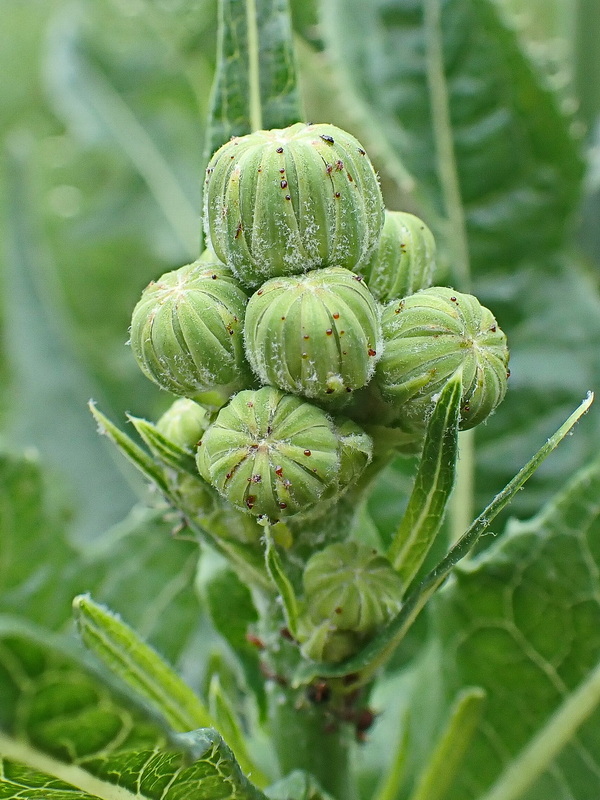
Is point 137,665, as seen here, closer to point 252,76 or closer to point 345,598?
point 345,598

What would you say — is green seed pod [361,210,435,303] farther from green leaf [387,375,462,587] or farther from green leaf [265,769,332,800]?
green leaf [265,769,332,800]

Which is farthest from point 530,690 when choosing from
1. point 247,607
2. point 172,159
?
point 172,159

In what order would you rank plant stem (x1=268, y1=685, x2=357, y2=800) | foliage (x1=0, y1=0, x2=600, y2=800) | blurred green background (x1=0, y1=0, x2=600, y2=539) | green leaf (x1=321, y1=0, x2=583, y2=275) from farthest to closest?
blurred green background (x1=0, y1=0, x2=600, y2=539) → green leaf (x1=321, y1=0, x2=583, y2=275) → plant stem (x1=268, y1=685, x2=357, y2=800) → foliage (x1=0, y1=0, x2=600, y2=800)

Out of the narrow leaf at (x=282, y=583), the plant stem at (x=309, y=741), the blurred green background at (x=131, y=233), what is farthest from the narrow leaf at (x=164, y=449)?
the blurred green background at (x=131, y=233)

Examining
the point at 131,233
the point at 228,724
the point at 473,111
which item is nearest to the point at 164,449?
the point at 228,724

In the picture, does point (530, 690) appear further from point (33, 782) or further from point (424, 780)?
point (33, 782)

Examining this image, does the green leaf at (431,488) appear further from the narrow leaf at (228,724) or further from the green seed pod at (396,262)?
the narrow leaf at (228,724)

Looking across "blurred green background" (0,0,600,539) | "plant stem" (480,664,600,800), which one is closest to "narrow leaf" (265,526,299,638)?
"plant stem" (480,664,600,800)
